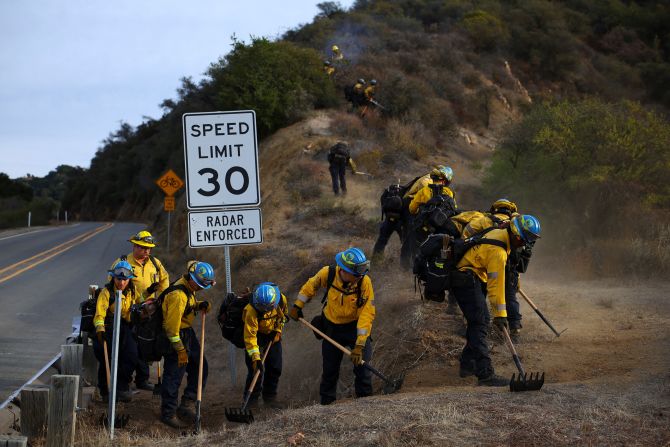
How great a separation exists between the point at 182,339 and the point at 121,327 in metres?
1.12

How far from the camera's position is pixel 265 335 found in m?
9.20

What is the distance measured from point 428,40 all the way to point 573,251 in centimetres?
2782

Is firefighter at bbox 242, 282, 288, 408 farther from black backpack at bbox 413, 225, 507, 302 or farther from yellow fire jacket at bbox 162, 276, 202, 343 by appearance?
black backpack at bbox 413, 225, 507, 302

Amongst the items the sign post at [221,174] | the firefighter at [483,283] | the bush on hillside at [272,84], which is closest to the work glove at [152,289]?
the sign post at [221,174]

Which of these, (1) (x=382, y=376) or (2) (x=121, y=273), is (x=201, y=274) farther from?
(1) (x=382, y=376)

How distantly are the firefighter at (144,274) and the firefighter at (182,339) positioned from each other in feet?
3.46

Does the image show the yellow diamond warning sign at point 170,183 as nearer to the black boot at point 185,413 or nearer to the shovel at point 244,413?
the black boot at point 185,413

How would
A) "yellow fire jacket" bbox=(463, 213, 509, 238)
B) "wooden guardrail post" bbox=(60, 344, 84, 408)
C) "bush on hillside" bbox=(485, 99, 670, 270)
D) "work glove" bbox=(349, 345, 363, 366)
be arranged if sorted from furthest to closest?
"bush on hillside" bbox=(485, 99, 670, 270)
"yellow fire jacket" bbox=(463, 213, 509, 238)
"wooden guardrail post" bbox=(60, 344, 84, 408)
"work glove" bbox=(349, 345, 363, 366)

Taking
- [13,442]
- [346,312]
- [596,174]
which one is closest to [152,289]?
[346,312]

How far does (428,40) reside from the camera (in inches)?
1646

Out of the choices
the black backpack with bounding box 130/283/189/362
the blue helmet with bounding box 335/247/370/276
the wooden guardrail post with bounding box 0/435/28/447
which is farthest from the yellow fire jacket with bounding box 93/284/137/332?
the wooden guardrail post with bounding box 0/435/28/447

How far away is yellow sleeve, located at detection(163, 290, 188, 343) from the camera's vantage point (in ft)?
28.0

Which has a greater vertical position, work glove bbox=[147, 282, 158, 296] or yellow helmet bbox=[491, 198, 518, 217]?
yellow helmet bbox=[491, 198, 518, 217]

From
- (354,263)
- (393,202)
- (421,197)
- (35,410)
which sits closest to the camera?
(35,410)
